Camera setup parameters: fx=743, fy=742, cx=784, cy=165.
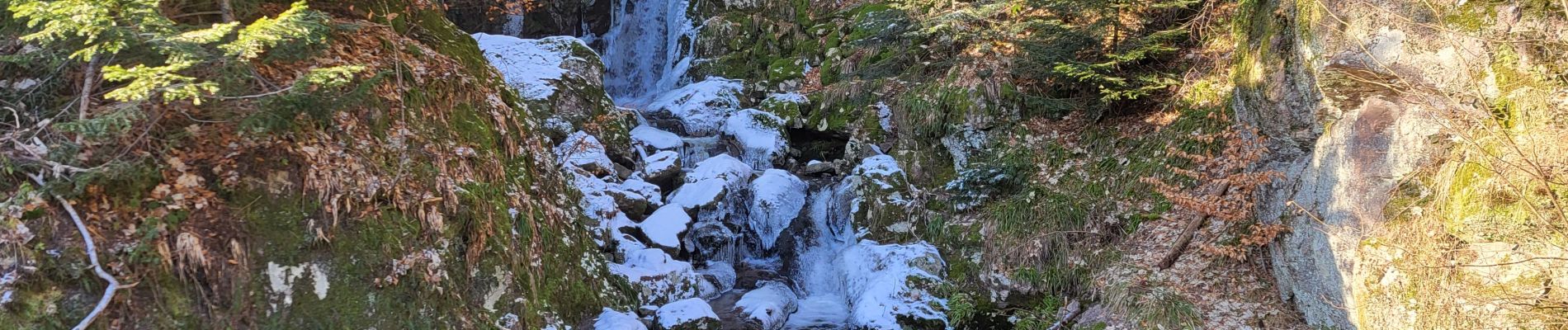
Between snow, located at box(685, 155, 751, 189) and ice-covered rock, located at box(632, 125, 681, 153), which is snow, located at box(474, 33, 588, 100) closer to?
ice-covered rock, located at box(632, 125, 681, 153)

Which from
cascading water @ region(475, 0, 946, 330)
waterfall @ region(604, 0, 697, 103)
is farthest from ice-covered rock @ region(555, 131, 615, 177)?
waterfall @ region(604, 0, 697, 103)

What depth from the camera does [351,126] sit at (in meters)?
5.57

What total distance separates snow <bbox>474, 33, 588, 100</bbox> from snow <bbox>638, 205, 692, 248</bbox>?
9.36 feet

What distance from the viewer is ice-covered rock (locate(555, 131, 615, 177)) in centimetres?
996

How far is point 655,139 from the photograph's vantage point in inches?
486

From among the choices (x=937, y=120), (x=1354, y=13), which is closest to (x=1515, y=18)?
(x=1354, y=13)

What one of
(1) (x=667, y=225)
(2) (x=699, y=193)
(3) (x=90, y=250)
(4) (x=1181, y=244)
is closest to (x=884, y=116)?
(2) (x=699, y=193)

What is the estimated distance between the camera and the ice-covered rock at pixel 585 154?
9.96 metres

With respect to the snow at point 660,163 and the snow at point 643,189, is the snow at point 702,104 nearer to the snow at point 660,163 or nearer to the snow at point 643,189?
the snow at point 660,163

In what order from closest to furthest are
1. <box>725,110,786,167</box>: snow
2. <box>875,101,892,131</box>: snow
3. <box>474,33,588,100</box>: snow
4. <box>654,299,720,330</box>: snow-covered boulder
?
<box>654,299,720,330</box>: snow-covered boulder, <box>474,33,588,100</box>: snow, <box>875,101,892,131</box>: snow, <box>725,110,786,167</box>: snow

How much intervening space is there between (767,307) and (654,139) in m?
4.78

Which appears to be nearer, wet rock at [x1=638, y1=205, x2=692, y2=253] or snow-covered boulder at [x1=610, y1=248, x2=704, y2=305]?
snow-covered boulder at [x1=610, y1=248, x2=704, y2=305]

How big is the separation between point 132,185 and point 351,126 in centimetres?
136

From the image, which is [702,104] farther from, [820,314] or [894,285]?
[894,285]
